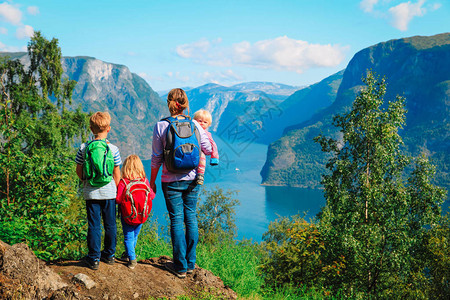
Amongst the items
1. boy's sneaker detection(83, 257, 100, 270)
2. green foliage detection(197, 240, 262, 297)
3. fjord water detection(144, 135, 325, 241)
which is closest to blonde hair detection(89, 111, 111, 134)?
boy's sneaker detection(83, 257, 100, 270)

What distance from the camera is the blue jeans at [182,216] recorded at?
3.74 metres

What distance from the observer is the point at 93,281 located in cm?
346

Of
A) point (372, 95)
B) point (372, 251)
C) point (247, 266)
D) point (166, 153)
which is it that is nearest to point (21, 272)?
point (166, 153)

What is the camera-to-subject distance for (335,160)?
12.7 m

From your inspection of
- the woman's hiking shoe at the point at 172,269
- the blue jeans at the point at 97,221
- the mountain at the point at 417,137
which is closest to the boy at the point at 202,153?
the blue jeans at the point at 97,221

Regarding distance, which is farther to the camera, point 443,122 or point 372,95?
point 443,122

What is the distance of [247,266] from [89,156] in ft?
8.41

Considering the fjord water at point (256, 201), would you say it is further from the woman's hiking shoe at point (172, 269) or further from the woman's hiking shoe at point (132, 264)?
the woman's hiking shoe at point (132, 264)

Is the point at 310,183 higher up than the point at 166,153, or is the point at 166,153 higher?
the point at 166,153

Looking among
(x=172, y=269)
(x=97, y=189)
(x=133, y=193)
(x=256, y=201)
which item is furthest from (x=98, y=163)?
(x=256, y=201)

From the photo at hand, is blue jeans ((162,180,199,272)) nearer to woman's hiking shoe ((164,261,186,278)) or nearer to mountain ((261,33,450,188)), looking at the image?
woman's hiking shoe ((164,261,186,278))

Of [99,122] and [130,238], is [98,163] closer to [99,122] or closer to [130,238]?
[99,122]

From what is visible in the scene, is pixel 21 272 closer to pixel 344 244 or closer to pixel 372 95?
pixel 344 244

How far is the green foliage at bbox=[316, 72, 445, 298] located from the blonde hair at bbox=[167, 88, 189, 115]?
29.1ft
